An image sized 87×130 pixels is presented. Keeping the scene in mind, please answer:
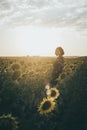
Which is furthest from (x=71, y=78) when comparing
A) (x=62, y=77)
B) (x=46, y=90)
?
(x=46, y=90)

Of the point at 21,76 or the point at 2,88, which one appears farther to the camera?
the point at 21,76

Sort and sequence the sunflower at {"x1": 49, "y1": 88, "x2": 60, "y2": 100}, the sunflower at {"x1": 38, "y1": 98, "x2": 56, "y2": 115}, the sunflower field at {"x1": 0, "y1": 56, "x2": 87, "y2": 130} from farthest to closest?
the sunflower at {"x1": 49, "y1": 88, "x2": 60, "y2": 100} < the sunflower at {"x1": 38, "y1": 98, "x2": 56, "y2": 115} < the sunflower field at {"x1": 0, "y1": 56, "x2": 87, "y2": 130}

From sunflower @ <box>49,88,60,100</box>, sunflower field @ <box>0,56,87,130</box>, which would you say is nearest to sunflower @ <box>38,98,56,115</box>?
sunflower field @ <box>0,56,87,130</box>

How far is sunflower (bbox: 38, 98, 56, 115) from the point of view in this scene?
12.4 metres

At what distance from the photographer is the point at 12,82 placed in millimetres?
13477

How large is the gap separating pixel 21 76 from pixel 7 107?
1.97m

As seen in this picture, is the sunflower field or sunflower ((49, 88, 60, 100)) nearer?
the sunflower field

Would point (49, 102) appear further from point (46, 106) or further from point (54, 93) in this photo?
point (54, 93)

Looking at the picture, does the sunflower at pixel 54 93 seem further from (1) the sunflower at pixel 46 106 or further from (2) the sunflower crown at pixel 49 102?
(1) the sunflower at pixel 46 106

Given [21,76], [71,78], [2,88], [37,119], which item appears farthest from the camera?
[71,78]

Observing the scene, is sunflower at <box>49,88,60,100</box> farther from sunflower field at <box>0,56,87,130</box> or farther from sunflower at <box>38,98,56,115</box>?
sunflower at <box>38,98,56,115</box>

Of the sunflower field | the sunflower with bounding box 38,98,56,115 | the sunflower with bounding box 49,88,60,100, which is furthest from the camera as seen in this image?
the sunflower with bounding box 49,88,60,100

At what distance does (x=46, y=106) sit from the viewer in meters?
12.8

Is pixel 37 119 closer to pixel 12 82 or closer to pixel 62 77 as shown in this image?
pixel 12 82
